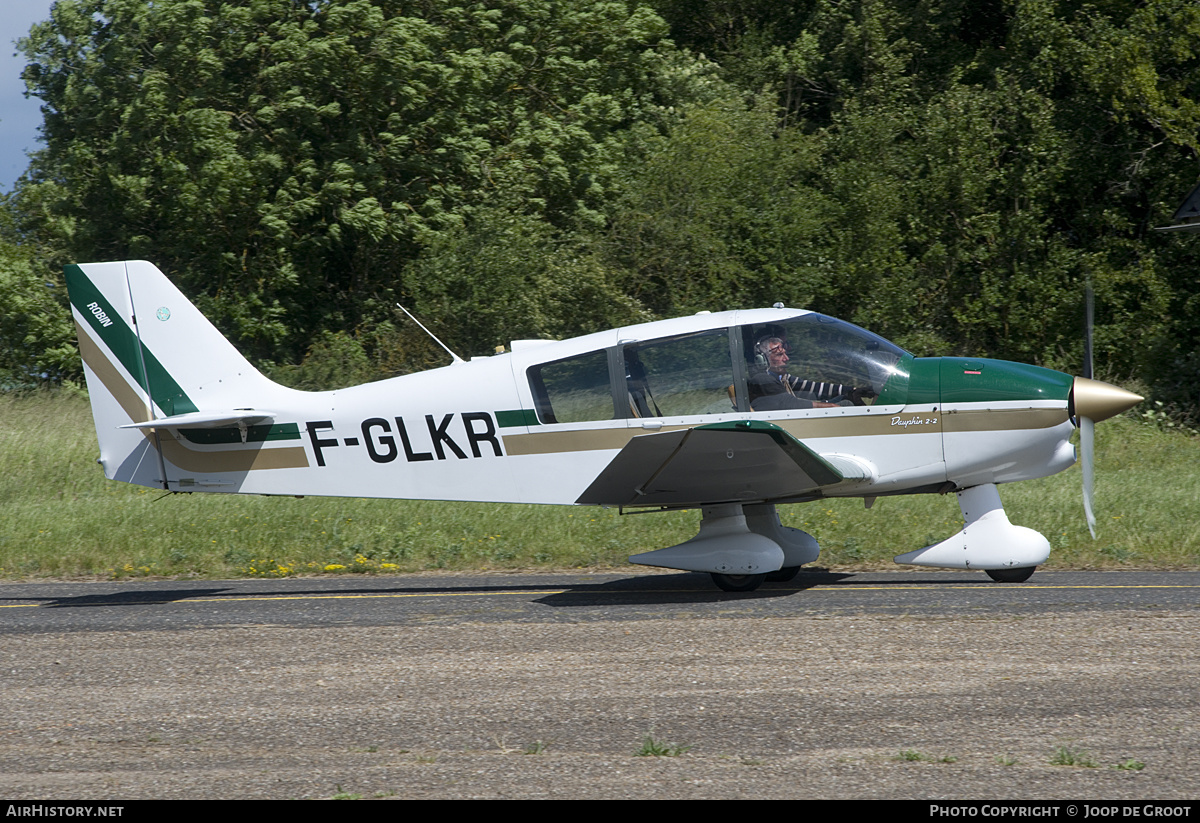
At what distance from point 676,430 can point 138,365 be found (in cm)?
452

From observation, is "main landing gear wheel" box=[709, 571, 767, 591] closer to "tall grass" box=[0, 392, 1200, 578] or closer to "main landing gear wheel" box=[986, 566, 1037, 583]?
"tall grass" box=[0, 392, 1200, 578]

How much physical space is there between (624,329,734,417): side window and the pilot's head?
0.25 meters

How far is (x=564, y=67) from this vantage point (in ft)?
84.6

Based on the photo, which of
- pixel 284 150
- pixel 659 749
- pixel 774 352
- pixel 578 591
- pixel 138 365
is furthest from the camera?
pixel 284 150

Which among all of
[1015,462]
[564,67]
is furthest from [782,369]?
[564,67]

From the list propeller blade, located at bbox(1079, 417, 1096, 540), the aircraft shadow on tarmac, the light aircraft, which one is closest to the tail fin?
the light aircraft

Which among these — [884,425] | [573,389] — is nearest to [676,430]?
[573,389]

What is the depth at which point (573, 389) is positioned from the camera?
27.7ft

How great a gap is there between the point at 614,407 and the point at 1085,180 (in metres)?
17.1

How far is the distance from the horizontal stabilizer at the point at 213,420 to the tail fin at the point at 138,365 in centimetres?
10

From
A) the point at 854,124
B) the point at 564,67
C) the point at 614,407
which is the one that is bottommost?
the point at 614,407

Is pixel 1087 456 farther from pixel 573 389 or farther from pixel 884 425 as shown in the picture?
pixel 573 389

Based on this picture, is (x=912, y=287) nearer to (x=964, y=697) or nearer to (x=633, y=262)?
(x=633, y=262)

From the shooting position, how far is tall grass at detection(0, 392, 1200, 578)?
32.5 ft
